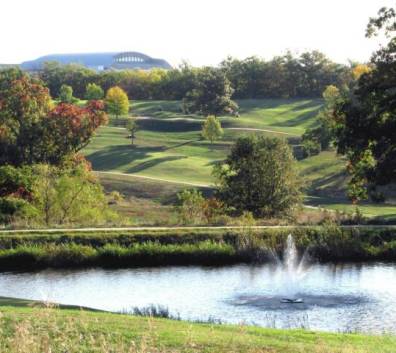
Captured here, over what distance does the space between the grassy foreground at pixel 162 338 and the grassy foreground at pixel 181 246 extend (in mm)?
20123

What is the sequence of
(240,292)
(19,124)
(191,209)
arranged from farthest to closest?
1. (19,124)
2. (191,209)
3. (240,292)

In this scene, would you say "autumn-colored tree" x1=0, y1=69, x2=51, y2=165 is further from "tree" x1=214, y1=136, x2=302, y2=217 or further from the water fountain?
the water fountain

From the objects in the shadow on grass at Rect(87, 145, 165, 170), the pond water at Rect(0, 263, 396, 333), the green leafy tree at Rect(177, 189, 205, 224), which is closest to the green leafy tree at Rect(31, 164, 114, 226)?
the green leafy tree at Rect(177, 189, 205, 224)

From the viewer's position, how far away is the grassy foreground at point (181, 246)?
129 ft

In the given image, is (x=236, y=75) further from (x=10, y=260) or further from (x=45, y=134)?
(x=10, y=260)

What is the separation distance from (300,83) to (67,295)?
13800cm

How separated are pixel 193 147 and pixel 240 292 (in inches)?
3280

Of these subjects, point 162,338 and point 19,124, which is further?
point 19,124

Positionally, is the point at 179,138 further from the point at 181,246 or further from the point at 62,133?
the point at 181,246

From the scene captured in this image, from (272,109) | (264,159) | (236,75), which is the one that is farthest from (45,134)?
(236,75)

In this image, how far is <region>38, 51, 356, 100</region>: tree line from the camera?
535 ft

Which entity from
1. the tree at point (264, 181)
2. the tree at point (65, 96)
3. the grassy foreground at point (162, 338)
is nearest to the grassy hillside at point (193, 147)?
the tree at point (264, 181)

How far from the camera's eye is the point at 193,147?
114062 mm

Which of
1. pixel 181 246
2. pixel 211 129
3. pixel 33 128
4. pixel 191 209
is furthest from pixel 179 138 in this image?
pixel 181 246
